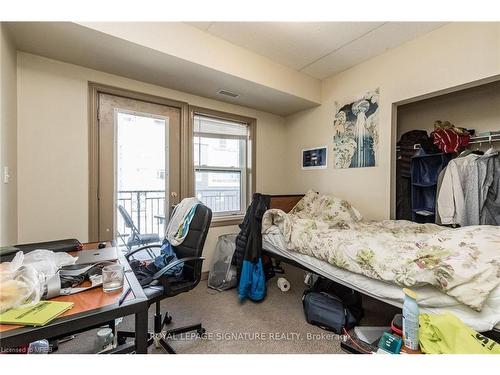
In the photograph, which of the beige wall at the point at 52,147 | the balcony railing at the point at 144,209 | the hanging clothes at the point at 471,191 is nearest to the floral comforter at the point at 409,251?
the hanging clothes at the point at 471,191

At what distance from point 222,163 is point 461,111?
3.00 meters

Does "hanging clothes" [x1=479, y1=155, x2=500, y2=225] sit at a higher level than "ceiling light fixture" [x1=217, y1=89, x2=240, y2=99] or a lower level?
lower

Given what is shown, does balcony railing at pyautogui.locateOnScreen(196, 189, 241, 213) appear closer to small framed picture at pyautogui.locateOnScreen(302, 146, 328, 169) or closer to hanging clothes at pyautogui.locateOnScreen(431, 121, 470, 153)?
small framed picture at pyautogui.locateOnScreen(302, 146, 328, 169)

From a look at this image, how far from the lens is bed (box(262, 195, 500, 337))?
110cm

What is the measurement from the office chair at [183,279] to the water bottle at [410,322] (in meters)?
1.28

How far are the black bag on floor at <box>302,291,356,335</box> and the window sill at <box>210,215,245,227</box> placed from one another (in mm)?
1509

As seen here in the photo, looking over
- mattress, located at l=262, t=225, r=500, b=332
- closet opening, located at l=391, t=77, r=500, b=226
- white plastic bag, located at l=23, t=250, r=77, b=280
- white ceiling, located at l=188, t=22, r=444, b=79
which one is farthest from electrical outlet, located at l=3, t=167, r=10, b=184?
closet opening, located at l=391, t=77, r=500, b=226

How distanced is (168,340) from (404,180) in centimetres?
294

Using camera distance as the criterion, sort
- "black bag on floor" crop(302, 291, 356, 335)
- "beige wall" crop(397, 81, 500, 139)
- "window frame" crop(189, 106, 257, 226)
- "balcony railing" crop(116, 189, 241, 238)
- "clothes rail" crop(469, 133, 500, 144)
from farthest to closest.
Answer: "window frame" crop(189, 106, 257, 226), "balcony railing" crop(116, 189, 241, 238), "beige wall" crop(397, 81, 500, 139), "clothes rail" crop(469, 133, 500, 144), "black bag on floor" crop(302, 291, 356, 335)

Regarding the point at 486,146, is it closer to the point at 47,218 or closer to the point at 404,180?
the point at 404,180

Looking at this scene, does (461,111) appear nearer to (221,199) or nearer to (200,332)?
(221,199)

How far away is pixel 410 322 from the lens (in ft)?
4.04

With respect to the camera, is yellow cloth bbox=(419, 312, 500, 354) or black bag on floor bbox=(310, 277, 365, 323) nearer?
yellow cloth bbox=(419, 312, 500, 354)
